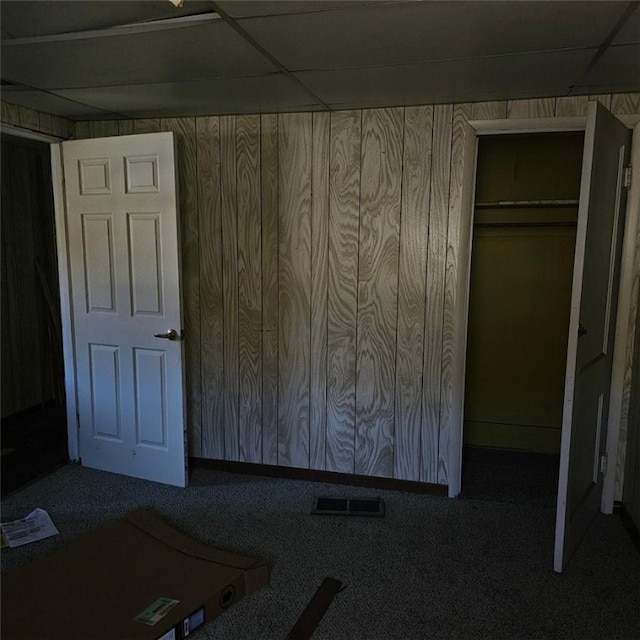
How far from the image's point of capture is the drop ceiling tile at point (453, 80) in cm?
211

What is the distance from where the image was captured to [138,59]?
2088 mm

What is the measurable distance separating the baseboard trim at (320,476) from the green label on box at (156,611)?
1.33 meters

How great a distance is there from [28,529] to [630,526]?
3073mm

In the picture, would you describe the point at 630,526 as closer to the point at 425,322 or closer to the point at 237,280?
the point at 425,322

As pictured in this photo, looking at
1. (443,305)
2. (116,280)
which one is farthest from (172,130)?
(443,305)

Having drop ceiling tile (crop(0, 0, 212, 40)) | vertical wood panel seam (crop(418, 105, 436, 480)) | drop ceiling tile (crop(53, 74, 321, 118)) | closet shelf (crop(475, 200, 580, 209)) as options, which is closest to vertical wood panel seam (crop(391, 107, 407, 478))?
vertical wood panel seam (crop(418, 105, 436, 480))

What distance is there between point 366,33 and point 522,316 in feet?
8.11

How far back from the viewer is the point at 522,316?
364 centimetres

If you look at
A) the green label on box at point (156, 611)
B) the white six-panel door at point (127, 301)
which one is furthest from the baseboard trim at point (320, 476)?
the green label on box at point (156, 611)

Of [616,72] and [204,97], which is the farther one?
[204,97]

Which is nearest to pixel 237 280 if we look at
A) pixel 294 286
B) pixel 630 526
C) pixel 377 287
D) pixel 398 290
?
pixel 294 286

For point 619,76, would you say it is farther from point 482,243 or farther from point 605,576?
point 605,576

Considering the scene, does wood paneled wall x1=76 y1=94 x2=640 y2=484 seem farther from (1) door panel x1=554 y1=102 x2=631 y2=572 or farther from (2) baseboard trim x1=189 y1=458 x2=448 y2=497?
(1) door panel x1=554 y1=102 x2=631 y2=572

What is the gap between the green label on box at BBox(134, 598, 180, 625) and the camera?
72.2 inches
